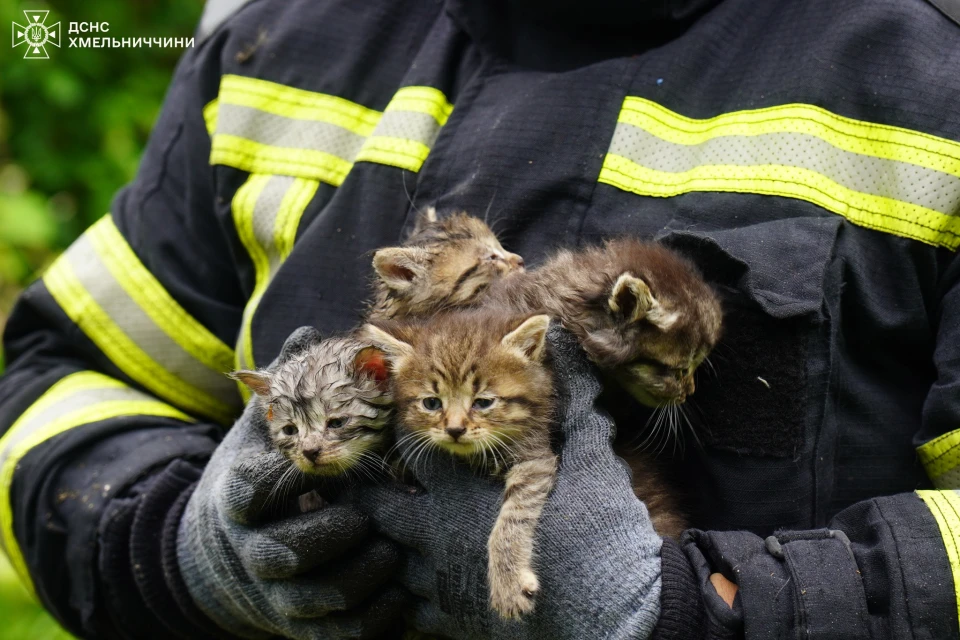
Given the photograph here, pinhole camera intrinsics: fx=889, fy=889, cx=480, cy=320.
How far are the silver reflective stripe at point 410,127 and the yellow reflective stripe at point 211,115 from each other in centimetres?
70

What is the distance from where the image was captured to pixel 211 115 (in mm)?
3123

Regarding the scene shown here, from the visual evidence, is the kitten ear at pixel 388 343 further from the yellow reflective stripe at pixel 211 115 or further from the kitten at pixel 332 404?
the yellow reflective stripe at pixel 211 115

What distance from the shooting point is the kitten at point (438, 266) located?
259 centimetres

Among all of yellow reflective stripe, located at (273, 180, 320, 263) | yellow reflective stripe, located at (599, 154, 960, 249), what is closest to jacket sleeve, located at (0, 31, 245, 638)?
yellow reflective stripe, located at (273, 180, 320, 263)

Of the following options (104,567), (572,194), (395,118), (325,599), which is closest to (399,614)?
(325,599)

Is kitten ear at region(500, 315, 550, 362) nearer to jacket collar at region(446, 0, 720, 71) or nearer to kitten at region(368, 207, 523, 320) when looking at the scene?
kitten at region(368, 207, 523, 320)

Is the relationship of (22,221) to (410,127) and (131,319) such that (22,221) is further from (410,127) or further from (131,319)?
(410,127)

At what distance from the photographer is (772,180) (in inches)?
90.0

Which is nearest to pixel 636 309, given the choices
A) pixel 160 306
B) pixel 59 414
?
pixel 160 306

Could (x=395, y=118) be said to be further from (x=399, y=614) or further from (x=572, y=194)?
(x=399, y=614)

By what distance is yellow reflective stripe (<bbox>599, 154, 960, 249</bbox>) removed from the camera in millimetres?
2191

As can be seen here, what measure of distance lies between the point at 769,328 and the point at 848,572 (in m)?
0.58

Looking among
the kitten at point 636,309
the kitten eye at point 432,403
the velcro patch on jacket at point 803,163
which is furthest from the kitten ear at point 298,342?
the velcro patch on jacket at point 803,163

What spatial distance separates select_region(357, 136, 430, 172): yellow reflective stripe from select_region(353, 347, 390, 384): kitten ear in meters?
0.61
